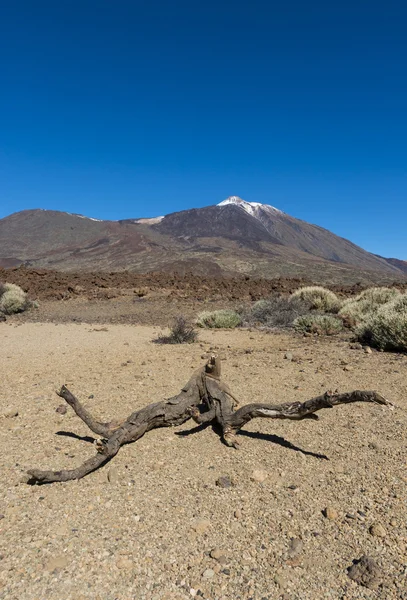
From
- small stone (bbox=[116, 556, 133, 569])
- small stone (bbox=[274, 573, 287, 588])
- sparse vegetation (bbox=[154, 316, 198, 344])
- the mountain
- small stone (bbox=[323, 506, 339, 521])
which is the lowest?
small stone (bbox=[116, 556, 133, 569])

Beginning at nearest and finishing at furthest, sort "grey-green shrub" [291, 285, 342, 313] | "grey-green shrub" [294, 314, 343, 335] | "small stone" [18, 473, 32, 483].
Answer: "small stone" [18, 473, 32, 483], "grey-green shrub" [294, 314, 343, 335], "grey-green shrub" [291, 285, 342, 313]

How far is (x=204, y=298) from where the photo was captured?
18.6 metres

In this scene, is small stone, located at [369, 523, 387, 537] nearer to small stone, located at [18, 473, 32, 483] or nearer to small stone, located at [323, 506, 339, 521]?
small stone, located at [323, 506, 339, 521]

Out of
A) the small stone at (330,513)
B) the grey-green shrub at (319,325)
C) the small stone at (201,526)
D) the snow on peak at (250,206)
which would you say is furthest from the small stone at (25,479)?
→ the snow on peak at (250,206)

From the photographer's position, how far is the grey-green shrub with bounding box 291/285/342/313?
1380cm

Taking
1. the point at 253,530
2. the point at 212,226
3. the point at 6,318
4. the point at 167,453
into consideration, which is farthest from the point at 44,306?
the point at 212,226

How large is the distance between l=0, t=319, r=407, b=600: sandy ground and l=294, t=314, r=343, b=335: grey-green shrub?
14.8 ft

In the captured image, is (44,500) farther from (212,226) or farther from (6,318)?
(212,226)

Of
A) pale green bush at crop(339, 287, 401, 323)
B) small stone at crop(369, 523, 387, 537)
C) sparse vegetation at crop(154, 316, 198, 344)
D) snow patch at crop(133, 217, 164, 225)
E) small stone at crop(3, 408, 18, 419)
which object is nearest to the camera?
small stone at crop(369, 523, 387, 537)

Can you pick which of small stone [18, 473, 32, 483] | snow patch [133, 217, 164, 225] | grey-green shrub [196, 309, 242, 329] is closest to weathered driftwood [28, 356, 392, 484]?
small stone [18, 473, 32, 483]

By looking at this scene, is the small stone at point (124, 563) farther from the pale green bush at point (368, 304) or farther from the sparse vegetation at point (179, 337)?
the pale green bush at point (368, 304)

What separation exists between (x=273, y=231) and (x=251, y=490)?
156287 mm

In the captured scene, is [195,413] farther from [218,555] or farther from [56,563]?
[56,563]

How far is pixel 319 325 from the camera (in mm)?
9867
